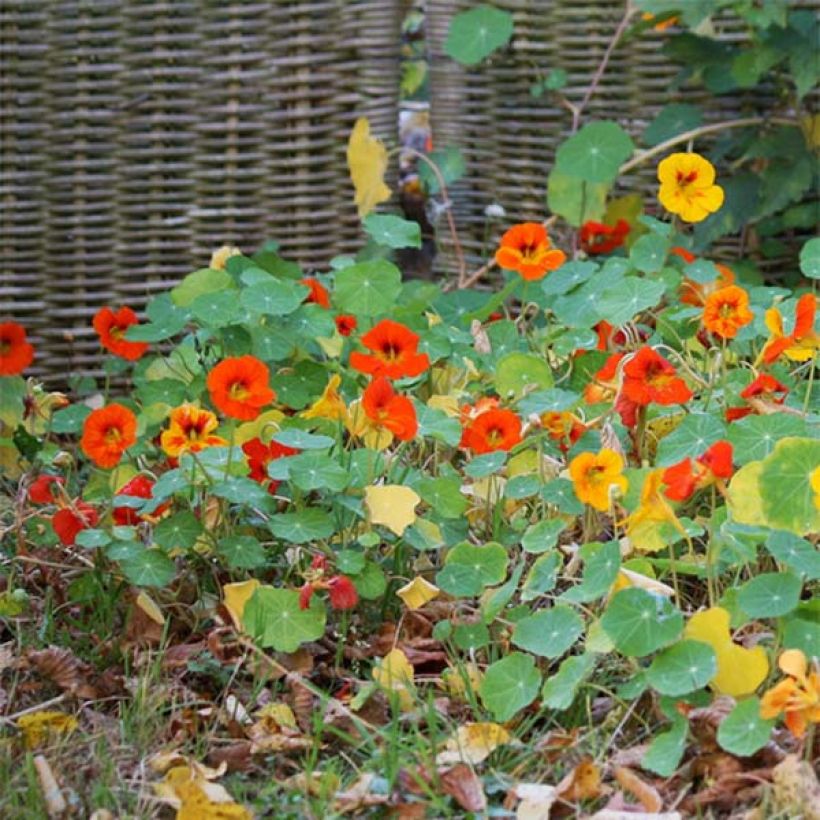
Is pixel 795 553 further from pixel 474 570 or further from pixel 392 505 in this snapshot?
pixel 392 505

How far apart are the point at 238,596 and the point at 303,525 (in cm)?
13

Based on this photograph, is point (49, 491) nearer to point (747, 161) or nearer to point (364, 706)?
point (364, 706)

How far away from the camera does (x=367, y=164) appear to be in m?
3.40

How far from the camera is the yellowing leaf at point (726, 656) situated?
5.72 ft

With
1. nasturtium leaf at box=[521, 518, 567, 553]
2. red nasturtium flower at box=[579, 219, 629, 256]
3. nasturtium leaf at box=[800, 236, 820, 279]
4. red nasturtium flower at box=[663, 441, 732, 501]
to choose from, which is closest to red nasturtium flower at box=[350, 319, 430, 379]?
nasturtium leaf at box=[521, 518, 567, 553]

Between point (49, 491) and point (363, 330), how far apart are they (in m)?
0.84

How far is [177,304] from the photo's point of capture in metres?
2.68

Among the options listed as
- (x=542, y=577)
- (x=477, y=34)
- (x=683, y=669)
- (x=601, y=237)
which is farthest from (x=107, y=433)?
(x=477, y=34)

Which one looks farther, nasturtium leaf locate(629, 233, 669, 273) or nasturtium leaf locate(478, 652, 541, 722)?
nasturtium leaf locate(629, 233, 669, 273)

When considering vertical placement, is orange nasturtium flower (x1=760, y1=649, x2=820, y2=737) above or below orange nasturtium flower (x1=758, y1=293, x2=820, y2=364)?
below

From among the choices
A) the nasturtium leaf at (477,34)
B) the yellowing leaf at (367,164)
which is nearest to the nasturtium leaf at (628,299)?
the yellowing leaf at (367,164)

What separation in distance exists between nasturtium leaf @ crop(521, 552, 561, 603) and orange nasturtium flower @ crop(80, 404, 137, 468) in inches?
25.0

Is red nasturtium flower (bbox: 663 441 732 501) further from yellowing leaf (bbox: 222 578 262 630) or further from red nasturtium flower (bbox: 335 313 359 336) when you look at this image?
red nasturtium flower (bbox: 335 313 359 336)

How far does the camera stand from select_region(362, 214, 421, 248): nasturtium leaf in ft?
9.14
